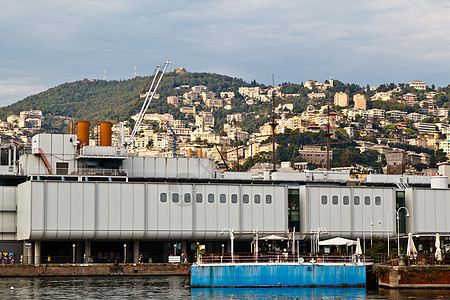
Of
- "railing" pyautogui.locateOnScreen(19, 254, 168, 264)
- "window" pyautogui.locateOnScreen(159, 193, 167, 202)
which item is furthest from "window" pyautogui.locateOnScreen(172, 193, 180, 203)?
"railing" pyautogui.locateOnScreen(19, 254, 168, 264)

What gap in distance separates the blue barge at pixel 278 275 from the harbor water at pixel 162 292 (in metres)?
1.11

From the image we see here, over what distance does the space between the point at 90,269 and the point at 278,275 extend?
31174mm

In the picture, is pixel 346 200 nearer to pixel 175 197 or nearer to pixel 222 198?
pixel 222 198

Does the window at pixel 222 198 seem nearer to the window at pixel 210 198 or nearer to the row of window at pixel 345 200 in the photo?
the window at pixel 210 198

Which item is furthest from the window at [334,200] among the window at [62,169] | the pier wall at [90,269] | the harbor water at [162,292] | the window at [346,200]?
the window at [62,169]

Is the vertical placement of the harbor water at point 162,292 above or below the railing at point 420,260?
below

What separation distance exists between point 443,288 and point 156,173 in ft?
183

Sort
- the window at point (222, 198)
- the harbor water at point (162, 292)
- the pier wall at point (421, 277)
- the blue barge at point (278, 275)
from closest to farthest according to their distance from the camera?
the harbor water at point (162, 292)
the pier wall at point (421, 277)
the blue barge at point (278, 275)
the window at point (222, 198)

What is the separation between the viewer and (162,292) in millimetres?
80875

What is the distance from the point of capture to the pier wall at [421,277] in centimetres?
7956

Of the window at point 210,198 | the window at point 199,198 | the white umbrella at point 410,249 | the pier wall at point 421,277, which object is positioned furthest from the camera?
the window at point 210,198

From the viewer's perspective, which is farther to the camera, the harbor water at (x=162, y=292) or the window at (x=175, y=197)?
the window at (x=175, y=197)

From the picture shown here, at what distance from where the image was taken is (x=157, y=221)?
113m

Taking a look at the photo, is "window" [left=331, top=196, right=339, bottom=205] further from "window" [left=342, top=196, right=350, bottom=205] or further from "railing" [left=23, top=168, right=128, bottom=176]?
"railing" [left=23, top=168, right=128, bottom=176]
